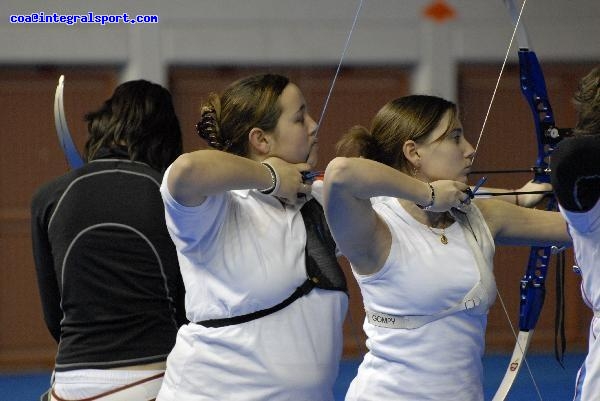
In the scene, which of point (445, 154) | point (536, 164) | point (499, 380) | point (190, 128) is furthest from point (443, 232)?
point (190, 128)

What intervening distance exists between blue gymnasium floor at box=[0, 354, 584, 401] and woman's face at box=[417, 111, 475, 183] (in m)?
2.66

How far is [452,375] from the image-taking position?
1.80 metres

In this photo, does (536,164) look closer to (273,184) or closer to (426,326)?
(426,326)

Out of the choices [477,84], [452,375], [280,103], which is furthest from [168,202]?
[477,84]

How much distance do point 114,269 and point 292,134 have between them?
16.3 inches

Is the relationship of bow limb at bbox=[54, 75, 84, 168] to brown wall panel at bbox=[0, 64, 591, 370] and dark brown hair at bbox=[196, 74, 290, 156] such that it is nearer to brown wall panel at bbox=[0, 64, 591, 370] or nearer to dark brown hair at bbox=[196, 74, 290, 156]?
dark brown hair at bbox=[196, 74, 290, 156]

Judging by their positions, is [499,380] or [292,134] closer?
[292,134]

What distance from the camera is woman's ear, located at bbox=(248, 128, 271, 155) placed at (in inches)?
75.6

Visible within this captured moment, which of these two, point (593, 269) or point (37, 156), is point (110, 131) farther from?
point (37, 156)

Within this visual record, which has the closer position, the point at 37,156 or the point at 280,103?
the point at 280,103

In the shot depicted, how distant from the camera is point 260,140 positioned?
192 centimetres

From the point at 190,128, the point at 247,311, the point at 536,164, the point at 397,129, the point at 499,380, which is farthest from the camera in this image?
the point at 190,128

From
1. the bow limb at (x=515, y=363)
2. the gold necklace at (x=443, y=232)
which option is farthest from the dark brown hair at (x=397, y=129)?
the bow limb at (x=515, y=363)

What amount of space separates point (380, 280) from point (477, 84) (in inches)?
159
